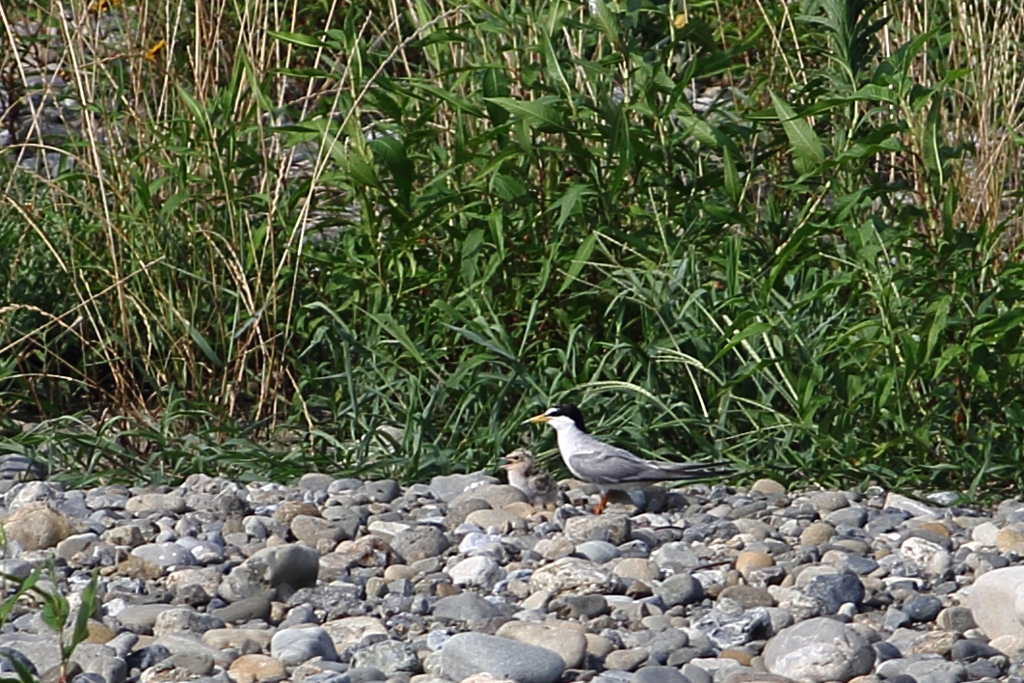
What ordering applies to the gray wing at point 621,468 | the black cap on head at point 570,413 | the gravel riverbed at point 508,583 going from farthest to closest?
the black cap on head at point 570,413 < the gray wing at point 621,468 < the gravel riverbed at point 508,583

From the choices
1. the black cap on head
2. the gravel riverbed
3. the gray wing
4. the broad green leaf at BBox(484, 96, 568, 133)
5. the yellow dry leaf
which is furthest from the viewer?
the yellow dry leaf

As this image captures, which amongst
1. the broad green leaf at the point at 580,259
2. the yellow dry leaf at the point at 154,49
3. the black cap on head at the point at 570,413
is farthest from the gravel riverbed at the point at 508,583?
the yellow dry leaf at the point at 154,49

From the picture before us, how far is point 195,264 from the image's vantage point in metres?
4.65

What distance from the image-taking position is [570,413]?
4.05 meters

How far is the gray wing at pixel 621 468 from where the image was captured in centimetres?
384

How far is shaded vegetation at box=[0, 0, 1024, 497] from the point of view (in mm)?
4113

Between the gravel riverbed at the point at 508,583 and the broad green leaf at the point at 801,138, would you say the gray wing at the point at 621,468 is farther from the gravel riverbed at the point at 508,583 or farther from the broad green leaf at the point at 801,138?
the broad green leaf at the point at 801,138

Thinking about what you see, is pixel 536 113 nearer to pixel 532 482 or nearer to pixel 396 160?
pixel 396 160


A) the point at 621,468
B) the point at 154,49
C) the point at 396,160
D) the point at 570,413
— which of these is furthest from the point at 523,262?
the point at 154,49

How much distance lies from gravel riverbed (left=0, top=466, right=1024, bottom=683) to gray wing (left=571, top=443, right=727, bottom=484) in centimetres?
10

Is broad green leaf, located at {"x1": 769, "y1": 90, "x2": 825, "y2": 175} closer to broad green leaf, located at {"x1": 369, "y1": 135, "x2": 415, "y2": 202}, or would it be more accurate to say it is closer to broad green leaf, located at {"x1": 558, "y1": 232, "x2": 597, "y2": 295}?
broad green leaf, located at {"x1": 558, "y1": 232, "x2": 597, "y2": 295}

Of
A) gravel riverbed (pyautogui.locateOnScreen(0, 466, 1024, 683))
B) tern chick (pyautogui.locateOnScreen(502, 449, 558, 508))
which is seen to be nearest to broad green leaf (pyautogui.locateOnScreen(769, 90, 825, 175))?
A: gravel riverbed (pyautogui.locateOnScreen(0, 466, 1024, 683))

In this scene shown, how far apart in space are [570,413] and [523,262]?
68 cm

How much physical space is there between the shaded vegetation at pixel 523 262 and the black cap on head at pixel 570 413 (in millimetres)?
84
